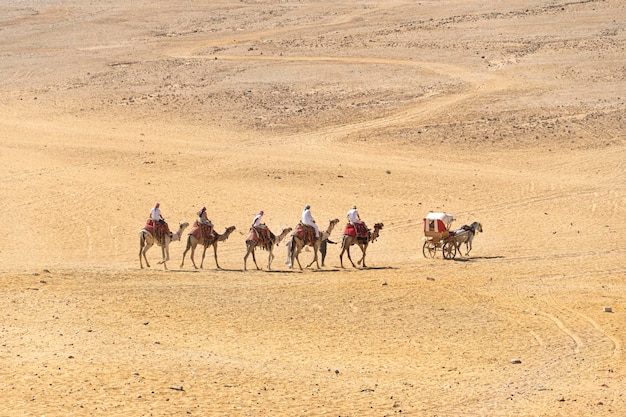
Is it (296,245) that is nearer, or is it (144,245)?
(296,245)

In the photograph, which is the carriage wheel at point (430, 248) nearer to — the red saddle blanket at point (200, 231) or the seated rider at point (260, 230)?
the seated rider at point (260, 230)

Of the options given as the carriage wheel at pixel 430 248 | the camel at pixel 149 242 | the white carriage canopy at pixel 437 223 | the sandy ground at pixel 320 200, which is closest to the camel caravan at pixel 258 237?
the camel at pixel 149 242

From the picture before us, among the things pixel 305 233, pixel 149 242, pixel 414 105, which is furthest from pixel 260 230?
pixel 414 105

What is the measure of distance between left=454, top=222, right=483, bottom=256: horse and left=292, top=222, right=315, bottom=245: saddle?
4.35m

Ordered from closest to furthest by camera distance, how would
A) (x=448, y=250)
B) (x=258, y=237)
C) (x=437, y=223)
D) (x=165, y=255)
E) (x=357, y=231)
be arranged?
1. (x=258, y=237)
2. (x=357, y=231)
3. (x=165, y=255)
4. (x=437, y=223)
5. (x=448, y=250)

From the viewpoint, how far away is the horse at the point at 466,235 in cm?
3053

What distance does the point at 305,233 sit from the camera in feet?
93.4

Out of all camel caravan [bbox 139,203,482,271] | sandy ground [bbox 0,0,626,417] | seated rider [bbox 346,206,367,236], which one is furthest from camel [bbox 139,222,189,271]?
seated rider [bbox 346,206,367,236]

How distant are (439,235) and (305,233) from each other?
4050 millimetres

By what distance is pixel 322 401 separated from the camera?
17094mm

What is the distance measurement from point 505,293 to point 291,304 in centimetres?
512

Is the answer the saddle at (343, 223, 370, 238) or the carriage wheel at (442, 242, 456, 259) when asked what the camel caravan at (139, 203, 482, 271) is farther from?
the carriage wheel at (442, 242, 456, 259)

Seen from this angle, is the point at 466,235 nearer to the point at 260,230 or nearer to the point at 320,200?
the point at 260,230

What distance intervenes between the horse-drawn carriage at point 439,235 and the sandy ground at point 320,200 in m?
0.49
